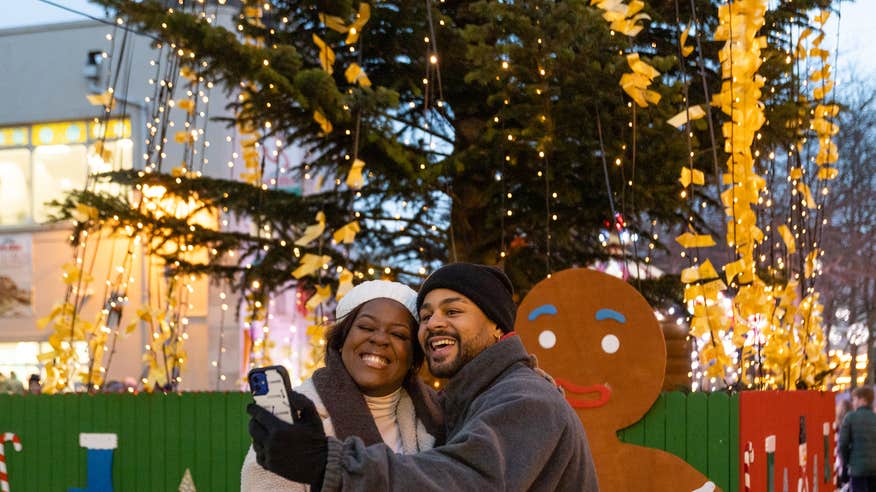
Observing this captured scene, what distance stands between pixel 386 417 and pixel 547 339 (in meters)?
2.81

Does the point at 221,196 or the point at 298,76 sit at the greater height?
the point at 298,76

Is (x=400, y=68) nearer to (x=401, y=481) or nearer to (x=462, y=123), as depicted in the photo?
(x=462, y=123)

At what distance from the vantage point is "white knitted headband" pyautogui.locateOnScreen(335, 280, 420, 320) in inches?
123

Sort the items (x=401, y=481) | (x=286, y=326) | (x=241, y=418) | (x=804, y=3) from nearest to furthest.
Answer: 1. (x=401, y=481)
2. (x=241, y=418)
3. (x=804, y=3)
4. (x=286, y=326)

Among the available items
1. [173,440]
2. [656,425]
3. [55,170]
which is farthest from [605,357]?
[55,170]

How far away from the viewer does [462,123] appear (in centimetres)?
922

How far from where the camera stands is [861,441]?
10.3 meters

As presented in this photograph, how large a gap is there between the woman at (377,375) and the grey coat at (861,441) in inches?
317

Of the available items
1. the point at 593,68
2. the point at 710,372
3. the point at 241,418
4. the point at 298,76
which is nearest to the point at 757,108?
the point at 593,68

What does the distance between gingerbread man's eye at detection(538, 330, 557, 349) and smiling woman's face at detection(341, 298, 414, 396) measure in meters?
2.75

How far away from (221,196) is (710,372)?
351 cm

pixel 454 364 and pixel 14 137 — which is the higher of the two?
pixel 14 137

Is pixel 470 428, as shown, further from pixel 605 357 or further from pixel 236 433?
pixel 236 433

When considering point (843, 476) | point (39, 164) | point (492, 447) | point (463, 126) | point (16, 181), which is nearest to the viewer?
point (492, 447)
